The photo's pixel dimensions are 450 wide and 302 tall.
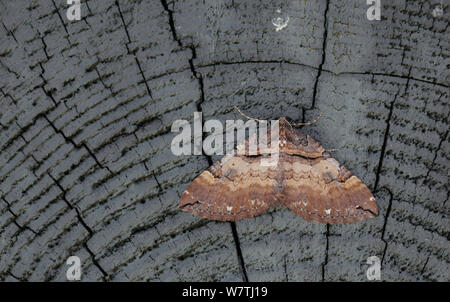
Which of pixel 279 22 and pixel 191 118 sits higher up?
pixel 279 22

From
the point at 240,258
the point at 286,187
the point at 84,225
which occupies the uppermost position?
the point at 286,187

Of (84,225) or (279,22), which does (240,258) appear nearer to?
(84,225)

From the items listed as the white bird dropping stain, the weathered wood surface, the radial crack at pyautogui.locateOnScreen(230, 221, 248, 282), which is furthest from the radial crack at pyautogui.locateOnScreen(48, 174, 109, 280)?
the white bird dropping stain

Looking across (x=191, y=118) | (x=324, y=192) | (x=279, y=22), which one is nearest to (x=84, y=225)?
(x=191, y=118)

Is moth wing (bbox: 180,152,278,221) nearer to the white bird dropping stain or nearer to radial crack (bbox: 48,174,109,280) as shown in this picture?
radial crack (bbox: 48,174,109,280)

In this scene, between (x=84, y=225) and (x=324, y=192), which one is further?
(x=324, y=192)

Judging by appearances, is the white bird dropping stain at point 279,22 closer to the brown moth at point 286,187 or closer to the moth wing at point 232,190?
the brown moth at point 286,187
